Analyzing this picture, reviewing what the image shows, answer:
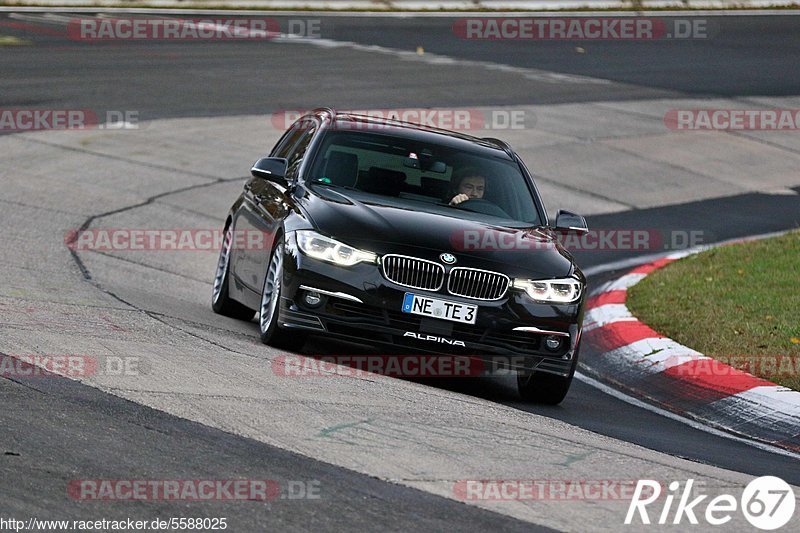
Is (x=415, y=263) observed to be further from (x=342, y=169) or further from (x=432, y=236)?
(x=342, y=169)

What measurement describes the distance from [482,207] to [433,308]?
1.46 meters

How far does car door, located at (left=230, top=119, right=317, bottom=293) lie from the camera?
30.3 ft

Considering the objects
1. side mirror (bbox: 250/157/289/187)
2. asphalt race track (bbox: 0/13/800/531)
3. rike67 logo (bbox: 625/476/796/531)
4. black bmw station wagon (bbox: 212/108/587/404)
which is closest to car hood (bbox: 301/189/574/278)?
black bmw station wagon (bbox: 212/108/587/404)

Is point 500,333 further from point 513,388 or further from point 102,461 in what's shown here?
point 102,461

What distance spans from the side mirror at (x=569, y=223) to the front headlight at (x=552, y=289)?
950 millimetres

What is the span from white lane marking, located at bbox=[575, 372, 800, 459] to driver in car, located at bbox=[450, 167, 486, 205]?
1.52 metres

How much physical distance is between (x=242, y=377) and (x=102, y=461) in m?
1.81

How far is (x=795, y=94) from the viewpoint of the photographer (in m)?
27.1

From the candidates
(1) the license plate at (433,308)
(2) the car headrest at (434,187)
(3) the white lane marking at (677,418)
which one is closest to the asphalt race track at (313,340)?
(3) the white lane marking at (677,418)

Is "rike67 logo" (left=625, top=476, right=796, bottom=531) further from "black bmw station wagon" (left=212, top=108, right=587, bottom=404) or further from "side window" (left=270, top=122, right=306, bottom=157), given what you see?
"side window" (left=270, top=122, right=306, bottom=157)

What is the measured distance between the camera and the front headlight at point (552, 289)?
830cm

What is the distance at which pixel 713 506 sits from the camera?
19.1 ft

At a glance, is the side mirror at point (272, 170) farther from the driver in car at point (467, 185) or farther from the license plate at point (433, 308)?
the license plate at point (433, 308)

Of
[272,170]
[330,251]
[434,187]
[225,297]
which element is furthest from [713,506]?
[225,297]
